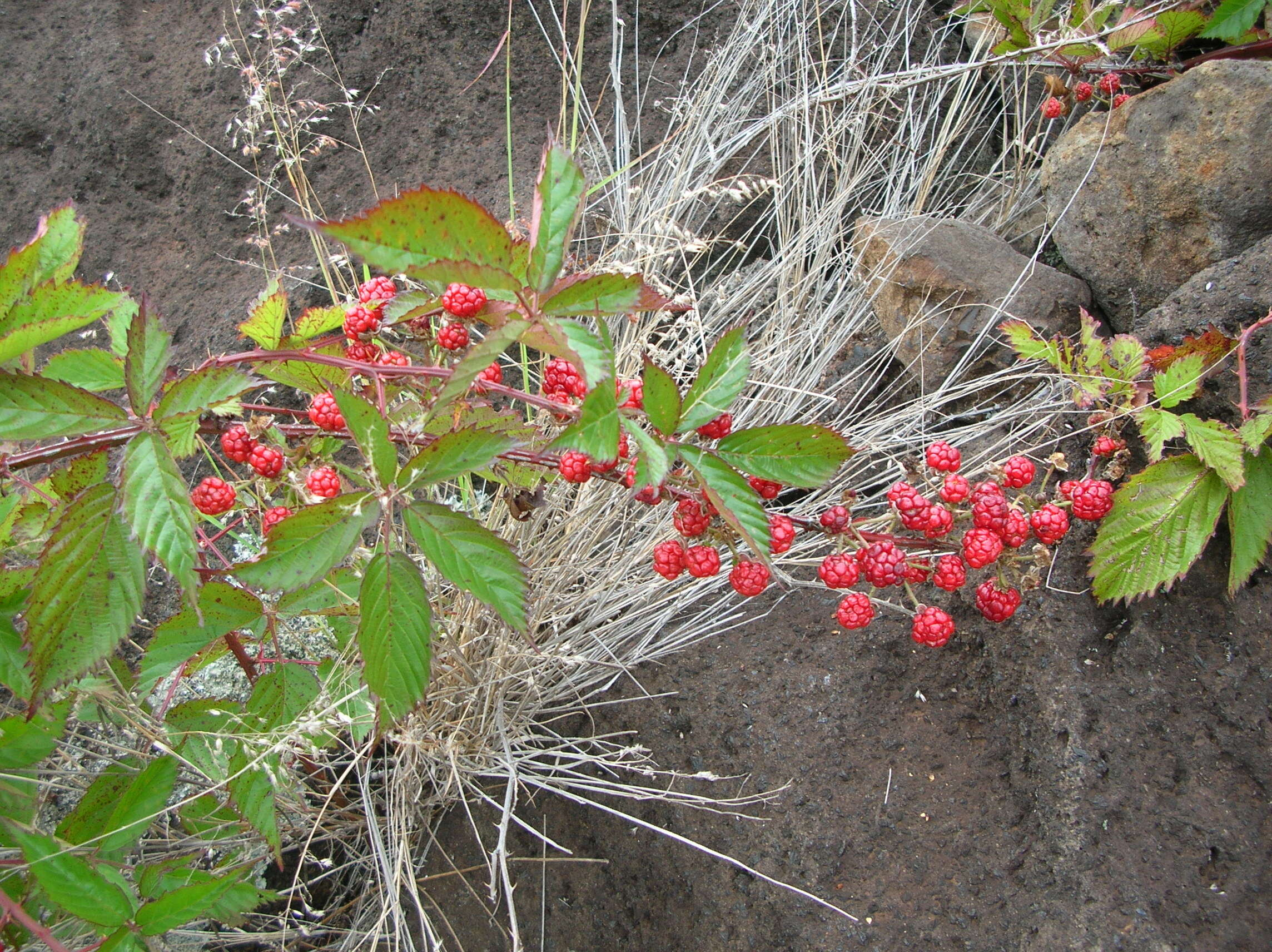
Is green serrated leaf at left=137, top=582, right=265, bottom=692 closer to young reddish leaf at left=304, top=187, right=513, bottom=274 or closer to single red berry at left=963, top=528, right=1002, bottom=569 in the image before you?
young reddish leaf at left=304, top=187, right=513, bottom=274

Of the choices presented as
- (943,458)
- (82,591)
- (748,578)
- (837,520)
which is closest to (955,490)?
(943,458)

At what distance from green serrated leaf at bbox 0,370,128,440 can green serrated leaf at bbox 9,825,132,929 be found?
439mm

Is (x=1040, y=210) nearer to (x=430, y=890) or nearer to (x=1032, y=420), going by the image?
(x=1032, y=420)

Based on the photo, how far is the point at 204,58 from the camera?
216 cm

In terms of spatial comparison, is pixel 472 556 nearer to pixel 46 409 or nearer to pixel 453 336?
pixel 453 336

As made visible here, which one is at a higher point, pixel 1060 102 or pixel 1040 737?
pixel 1060 102

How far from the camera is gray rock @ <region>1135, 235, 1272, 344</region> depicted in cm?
125

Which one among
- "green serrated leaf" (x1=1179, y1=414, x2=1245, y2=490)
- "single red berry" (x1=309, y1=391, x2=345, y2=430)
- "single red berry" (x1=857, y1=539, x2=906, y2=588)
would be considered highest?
"single red berry" (x1=309, y1=391, x2=345, y2=430)

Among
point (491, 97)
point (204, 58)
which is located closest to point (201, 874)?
point (491, 97)

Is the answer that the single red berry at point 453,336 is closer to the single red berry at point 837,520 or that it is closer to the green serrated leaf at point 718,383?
the green serrated leaf at point 718,383

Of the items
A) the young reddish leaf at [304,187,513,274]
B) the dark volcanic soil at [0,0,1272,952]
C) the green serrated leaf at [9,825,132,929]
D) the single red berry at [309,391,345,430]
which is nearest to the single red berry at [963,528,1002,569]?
the dark volcanic soil at [0,0,1272,952]

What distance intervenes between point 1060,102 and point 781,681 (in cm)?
142

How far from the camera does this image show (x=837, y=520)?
87 centimetres

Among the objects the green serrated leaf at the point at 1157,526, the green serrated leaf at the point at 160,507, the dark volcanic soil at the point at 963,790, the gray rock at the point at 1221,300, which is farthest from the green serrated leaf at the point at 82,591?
the gray rock at the point at 1221,300
